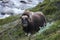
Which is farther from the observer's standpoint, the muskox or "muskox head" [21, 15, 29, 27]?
the muskox

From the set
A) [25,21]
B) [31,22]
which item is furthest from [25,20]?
[31,22]

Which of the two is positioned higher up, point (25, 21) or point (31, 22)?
point (25, 21)

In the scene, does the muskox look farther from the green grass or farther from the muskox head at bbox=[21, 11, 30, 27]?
the green grass

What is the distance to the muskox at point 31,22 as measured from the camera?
28.5 feet

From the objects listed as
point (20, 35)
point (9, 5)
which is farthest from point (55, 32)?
point (9, 5)

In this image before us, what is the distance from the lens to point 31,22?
9.20m

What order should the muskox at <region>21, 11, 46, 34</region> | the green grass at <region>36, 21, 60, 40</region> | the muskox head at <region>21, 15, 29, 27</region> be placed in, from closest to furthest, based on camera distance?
the green grass at <region>36, 21, 60, 40</region>
the muskox head at <region>21, 15, 29, 27</region>
the muskox at <region>21, 11, 46, 34</region>

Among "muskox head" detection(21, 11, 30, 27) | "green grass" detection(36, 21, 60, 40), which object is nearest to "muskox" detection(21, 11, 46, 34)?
"muskox head" detection(21, 11, 30, 27)

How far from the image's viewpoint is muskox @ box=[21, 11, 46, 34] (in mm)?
8695

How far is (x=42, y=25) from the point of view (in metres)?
9.97

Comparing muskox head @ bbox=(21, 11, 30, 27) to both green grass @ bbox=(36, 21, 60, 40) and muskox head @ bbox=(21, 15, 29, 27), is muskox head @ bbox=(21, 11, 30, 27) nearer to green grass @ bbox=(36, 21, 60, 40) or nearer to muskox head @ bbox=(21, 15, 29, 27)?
muskox head @ bbox=(21, 15, 29, 27)

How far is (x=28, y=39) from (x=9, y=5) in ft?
81.4

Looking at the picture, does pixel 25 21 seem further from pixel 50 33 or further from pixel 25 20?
pixel 50 33

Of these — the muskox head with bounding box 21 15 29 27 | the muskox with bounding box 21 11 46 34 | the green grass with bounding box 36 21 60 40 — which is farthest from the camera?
the muskox with bounding box 21 11 46 34
